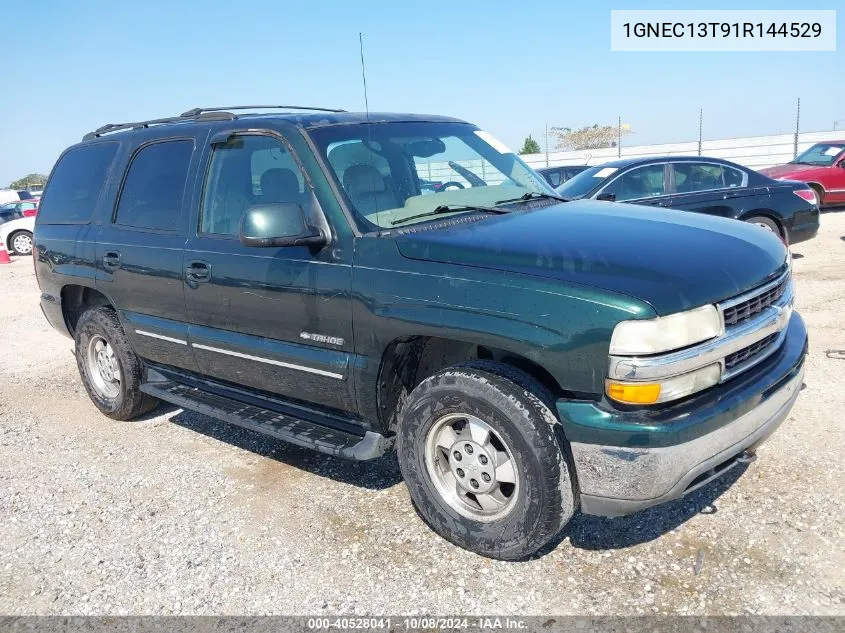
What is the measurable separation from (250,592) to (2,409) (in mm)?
3890

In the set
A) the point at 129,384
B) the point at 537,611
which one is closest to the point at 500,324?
the point at 537,611

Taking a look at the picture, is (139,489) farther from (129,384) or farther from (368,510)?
(368,510)

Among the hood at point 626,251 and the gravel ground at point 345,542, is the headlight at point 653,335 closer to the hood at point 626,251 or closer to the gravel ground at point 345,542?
the hood at point 626,251

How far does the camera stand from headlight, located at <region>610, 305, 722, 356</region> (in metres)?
2.58

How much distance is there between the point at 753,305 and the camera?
2.98m

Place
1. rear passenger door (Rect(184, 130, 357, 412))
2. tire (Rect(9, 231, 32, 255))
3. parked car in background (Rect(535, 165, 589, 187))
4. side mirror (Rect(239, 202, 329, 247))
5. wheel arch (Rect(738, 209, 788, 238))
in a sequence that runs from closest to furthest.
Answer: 1. side mirror (Rect(239, 202, 329, 247))
2. rear passenger door (Rect(184, 130, 357, 412))
3. wheel arch (Rect(738, 209, 788, 238))
4. parked car in background (Rect(535, 165, 589, 187))
5. tire (Rect(9, 231, 32, 255))

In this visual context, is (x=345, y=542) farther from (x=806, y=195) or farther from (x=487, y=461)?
(x=806, y=195)

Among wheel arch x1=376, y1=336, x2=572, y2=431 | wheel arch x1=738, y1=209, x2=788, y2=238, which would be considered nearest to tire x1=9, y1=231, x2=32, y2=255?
wheel arch x1=738, y1=209, x2=788, y2=238

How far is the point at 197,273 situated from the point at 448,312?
177 cm

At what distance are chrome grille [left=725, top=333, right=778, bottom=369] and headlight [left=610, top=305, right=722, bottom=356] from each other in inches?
12.8

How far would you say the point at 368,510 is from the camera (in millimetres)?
3703

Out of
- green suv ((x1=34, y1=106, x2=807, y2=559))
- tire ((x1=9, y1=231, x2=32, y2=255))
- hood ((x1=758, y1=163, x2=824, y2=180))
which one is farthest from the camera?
tire ((x1=9, y1=231, x2=32, y2=255))

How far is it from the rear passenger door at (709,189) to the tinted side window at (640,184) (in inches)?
7.2

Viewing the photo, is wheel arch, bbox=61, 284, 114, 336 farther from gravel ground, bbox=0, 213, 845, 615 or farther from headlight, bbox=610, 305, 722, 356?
headlight, bbox=610, 305, 722, 356
